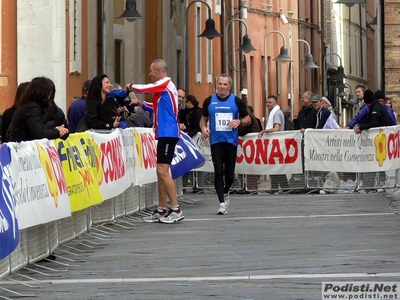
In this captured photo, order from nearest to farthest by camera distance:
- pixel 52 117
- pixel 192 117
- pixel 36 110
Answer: pixel 36 110, pixel 52 117, pixel 192 117

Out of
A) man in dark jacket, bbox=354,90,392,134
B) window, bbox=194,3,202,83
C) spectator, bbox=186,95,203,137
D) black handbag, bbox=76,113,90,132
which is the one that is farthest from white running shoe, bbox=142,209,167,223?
window, bbox=194,3,202,83

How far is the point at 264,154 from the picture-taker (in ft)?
89.9

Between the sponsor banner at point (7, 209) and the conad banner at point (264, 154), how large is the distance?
1479cm

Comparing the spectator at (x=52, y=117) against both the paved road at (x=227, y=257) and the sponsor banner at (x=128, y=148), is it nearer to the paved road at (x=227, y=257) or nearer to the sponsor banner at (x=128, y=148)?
the paved road at (x=227, y=257)

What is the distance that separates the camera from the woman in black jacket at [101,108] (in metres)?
19.5

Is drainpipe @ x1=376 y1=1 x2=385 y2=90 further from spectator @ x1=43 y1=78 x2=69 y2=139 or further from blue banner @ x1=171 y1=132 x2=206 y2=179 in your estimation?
spectator @ x1=43 y1=78 x2=69 y2=139

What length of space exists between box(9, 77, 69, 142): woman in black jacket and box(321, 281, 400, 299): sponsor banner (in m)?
4.25

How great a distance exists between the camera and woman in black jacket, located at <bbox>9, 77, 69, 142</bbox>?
14719 millimetres

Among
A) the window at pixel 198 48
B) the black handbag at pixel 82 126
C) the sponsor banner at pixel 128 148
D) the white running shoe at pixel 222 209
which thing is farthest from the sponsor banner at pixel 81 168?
the window at pixel 198 48

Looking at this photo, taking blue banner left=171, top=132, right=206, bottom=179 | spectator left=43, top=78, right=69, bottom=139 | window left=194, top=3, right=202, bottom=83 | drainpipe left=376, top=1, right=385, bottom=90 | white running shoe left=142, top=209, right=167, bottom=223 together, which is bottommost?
white running shoe left=142, top=209, right=167, bottom=223

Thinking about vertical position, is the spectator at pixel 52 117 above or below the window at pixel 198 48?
below

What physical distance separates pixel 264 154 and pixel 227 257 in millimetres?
13591

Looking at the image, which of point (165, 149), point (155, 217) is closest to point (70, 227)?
point (165, 149)

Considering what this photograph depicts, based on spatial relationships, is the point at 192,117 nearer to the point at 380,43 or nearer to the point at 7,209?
the point at 380,43
